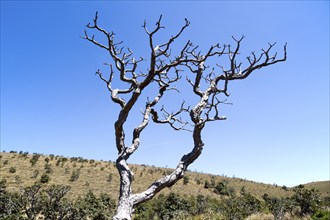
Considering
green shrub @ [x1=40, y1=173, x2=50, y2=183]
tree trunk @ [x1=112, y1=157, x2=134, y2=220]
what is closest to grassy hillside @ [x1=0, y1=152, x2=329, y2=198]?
green shrub @ [x1=40, y1=173, x2=50, y2=183]

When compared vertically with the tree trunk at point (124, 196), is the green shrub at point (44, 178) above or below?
below

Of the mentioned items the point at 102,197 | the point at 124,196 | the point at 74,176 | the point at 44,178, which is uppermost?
the point at 124,196

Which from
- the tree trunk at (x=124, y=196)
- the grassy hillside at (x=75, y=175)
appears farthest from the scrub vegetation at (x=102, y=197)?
the tree trunk at (x=124, y=196)

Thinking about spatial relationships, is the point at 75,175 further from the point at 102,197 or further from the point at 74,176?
the point at 102,197

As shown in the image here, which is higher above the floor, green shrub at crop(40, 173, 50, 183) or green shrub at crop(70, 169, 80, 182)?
green shrub at crop(70, 169, 80, 182)

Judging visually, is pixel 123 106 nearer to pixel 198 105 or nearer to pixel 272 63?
pixel 198 105

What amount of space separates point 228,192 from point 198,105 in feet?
109

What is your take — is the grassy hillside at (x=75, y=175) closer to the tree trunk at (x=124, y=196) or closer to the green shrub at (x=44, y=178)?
the green shrub at (x=44, y=178)

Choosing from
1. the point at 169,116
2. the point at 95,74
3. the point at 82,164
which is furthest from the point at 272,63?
the point at 82,164

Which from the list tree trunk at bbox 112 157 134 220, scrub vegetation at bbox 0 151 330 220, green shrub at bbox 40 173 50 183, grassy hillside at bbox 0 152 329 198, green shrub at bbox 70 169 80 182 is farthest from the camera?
green shrub at bbox 70 169 80 182

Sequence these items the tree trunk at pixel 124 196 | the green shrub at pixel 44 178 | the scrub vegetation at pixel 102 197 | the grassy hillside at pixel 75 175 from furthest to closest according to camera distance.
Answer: the grassy hillside at pixel 75 175 < the green shrub at pixel 44 178 < the scrub vegetation at pixel 102 197 < the tree trunk at pixel 124 196

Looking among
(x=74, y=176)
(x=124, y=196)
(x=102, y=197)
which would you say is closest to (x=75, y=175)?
(x=74, y=176)

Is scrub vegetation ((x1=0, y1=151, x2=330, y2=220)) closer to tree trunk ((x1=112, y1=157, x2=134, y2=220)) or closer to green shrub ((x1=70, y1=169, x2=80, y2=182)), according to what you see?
green shrub ((x1=70, y1=169, x2=80, y2=182))

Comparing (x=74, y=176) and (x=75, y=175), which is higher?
(x=75, y=175)
